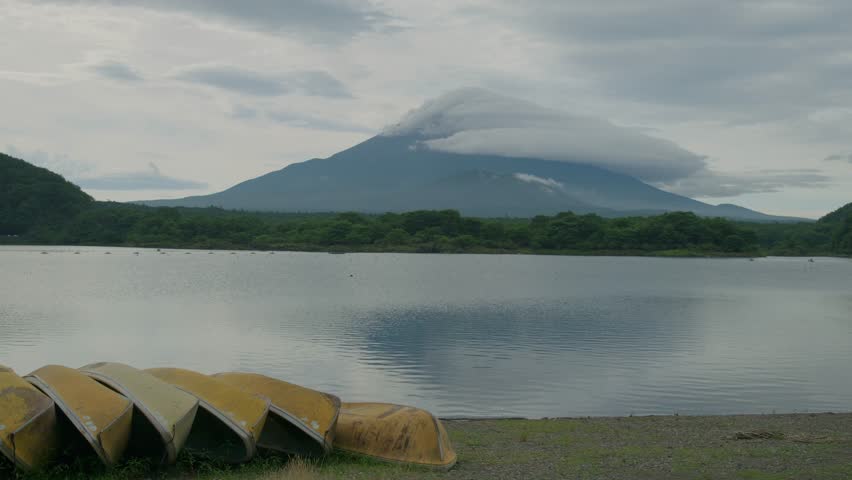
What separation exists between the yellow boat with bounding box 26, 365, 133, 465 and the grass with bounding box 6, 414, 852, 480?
321 mm

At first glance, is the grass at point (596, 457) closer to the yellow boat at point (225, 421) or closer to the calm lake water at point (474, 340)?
the yellow boat at point (225, 421)

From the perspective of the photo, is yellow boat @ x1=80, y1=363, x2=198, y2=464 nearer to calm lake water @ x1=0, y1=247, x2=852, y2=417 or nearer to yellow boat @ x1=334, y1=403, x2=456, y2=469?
yellow boat @ x1=334, y1=403, x2=456, y2=469

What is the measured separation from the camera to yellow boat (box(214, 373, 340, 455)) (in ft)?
35.3

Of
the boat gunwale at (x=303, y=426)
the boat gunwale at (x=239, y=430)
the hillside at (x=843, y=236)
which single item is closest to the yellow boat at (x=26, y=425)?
the boat gunwale at (x=239, y=430)

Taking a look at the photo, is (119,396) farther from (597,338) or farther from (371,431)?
(597,338)

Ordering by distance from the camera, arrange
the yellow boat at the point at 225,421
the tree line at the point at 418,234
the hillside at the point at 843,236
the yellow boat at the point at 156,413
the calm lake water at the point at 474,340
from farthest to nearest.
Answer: the hillside at the point at 843,236
the tree line at the point at 418,234
the calm lake water at the point at 474,340
the yellow boat at the point at 225,421
the yellow boat at the point at 156,413

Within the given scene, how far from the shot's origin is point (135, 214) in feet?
500

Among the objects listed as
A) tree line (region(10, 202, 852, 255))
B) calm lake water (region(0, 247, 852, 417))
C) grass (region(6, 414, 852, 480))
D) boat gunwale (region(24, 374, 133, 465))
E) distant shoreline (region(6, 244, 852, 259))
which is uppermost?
tree line (region(10, 202, 852, 255))

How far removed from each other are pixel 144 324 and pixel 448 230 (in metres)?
113

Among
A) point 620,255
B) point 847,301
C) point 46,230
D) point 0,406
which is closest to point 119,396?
point 0,406

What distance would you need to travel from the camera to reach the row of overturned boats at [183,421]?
32.2 feet

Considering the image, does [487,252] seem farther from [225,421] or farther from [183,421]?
[183,421]

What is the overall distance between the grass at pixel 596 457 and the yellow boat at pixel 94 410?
0.32 metres

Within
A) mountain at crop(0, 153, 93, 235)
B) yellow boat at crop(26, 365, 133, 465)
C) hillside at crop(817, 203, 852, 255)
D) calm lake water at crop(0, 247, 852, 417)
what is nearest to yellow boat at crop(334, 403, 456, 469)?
yellow boat at crop(26, 365, 133, 465)
